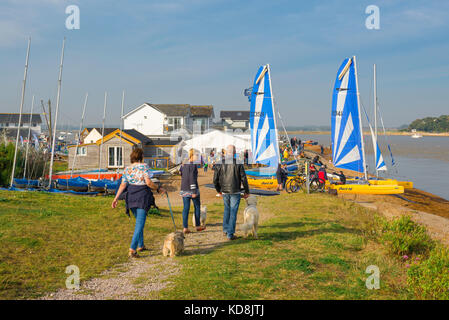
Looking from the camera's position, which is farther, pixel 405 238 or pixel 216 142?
pixel 216 142

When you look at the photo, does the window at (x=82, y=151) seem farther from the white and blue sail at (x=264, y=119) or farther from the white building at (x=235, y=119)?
the white building at (x=235, y=119)

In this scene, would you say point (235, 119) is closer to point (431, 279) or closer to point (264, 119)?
point (264, 119)

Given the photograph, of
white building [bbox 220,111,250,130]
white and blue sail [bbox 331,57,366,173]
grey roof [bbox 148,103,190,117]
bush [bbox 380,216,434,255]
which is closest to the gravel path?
bush [bbox 380,216,434,255]

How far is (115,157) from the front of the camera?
35.0 metres

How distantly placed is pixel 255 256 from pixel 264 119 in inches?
653

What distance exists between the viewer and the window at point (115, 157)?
34.8m

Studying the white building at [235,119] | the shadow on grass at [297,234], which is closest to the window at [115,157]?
the shadow on grass at [297,234]

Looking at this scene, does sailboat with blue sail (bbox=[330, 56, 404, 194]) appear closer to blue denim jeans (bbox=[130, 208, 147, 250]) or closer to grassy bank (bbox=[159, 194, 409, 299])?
grassy bank (bbox=[159, 194, 409, 299])

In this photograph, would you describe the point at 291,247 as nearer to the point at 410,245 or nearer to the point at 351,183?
the point at 410,245

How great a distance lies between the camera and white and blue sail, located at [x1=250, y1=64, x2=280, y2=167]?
22609mm

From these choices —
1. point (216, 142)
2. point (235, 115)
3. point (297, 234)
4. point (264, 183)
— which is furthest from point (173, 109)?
point (297, 234)

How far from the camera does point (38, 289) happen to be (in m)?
5.33

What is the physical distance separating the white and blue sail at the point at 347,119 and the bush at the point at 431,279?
16.7 meters

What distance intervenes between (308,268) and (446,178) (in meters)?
39.1
